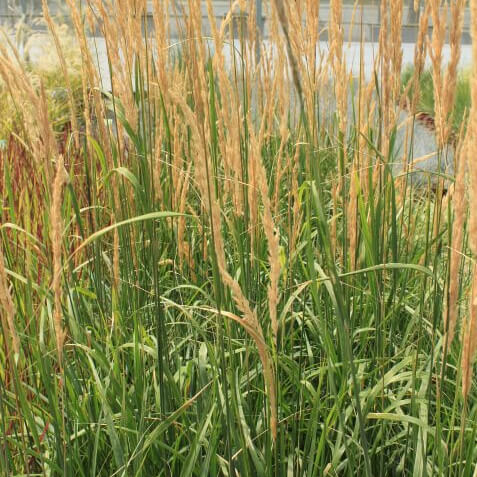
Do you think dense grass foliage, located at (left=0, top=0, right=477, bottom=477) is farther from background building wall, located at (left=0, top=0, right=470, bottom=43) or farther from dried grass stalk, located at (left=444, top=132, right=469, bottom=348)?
background building wall, located at (left=0, top=0, right=470, bottom=43)

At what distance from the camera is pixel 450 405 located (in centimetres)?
145

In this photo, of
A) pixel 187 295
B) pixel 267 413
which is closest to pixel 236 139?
pixel 267 413

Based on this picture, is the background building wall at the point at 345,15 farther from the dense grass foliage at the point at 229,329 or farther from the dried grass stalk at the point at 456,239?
the dried grass stalk at the point at 456,239

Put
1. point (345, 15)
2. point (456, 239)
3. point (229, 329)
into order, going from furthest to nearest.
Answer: point (345, 15)
point (229, 329)
point (456, 239)

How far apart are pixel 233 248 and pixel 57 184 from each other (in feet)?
3.20

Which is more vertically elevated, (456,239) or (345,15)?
(345,15)

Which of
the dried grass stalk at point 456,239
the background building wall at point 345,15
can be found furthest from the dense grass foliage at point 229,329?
the background building wall at point 345,15

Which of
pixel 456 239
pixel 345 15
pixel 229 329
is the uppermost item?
pixel 345 15

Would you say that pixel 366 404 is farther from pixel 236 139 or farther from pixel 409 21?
pixel 409 21

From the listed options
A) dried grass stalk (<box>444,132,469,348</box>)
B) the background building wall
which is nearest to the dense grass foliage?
dried grass stalk (<box>444,132,469,348</box>)

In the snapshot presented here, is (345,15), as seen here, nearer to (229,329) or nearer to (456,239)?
(229,329)

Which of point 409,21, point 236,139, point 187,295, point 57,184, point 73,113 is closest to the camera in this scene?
point 57,184

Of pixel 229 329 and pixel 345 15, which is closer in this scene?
Answer: pixel 229 329

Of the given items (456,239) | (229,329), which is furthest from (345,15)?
(456,239)
